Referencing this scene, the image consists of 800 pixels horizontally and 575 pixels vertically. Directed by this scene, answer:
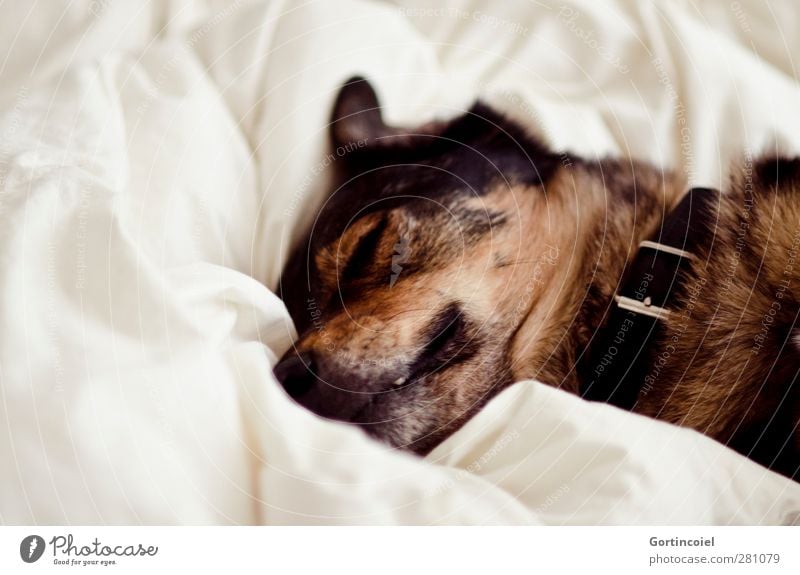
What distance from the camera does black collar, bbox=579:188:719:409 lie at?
0.52 m

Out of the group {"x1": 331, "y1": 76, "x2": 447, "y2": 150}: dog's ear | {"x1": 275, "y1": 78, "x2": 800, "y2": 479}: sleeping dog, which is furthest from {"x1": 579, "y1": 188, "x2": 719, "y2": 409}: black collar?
{"x1": 331, "y1": 76, "x2": 447, "y2": 150}: dog's ear

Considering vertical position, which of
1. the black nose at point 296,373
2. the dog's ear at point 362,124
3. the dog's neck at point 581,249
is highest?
the dog's ear at point 362,124

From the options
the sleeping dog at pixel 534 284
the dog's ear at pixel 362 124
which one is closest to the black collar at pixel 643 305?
the sleeping dog at pixel 534 284

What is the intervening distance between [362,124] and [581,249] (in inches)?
7.9

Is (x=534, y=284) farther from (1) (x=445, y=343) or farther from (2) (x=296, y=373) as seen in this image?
(2) (x=296, y=373)

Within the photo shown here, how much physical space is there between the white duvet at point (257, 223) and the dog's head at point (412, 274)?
0.06 ft

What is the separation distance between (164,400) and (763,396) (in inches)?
18.2

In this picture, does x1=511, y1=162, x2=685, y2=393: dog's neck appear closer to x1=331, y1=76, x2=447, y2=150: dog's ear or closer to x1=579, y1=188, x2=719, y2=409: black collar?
x1=579, y1=188, x2=719, y2=409: black collar

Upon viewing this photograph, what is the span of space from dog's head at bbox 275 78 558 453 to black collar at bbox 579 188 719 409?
65mm

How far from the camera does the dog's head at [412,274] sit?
50 centimetres

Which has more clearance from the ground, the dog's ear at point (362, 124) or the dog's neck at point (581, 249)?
the dog's ear at point (362, 124)

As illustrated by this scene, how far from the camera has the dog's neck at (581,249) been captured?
0.52 meters

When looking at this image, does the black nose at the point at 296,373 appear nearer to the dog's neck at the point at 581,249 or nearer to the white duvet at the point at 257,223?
the white duvet at the point at 257,223
